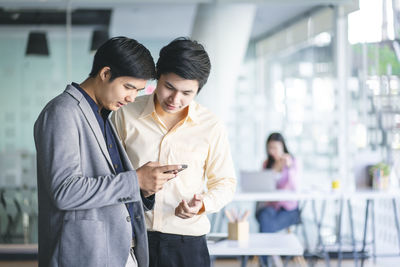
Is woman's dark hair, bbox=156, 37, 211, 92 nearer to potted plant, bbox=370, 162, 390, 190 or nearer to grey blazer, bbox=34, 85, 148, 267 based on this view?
grey blazer, bbox=34, 85, 148, 267

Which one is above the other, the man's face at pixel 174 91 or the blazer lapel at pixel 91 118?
the man's face at pixel 174 91

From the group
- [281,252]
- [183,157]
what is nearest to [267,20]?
[281,252]

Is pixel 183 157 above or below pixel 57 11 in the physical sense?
below

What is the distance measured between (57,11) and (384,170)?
3947mm

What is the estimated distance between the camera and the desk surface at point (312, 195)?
584cm

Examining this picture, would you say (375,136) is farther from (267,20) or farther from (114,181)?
(114,181)

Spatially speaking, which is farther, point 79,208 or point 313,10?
point 313,10

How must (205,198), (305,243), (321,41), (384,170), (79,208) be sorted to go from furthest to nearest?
(321,41), (305,243), (384,170), (205,198), (79,208)

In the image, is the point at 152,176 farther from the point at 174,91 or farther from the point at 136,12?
the point at 136,12

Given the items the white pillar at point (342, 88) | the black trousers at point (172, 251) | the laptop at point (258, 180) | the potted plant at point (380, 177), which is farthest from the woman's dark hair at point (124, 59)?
the white pillar at point (342, 88)

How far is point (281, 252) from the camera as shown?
131 inches

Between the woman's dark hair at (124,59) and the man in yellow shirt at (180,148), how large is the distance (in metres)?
0.33

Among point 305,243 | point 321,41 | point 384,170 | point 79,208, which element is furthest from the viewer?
point 321,41

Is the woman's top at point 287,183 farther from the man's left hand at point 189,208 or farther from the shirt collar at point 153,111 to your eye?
the man's left hand at point 189,208
